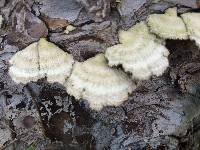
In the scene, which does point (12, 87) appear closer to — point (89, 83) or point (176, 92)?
point (89, 83)

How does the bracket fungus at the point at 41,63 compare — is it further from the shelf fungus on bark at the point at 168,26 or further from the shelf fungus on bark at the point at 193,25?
the shelf fungus on bark at the point at 193,25

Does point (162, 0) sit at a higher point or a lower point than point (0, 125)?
higher

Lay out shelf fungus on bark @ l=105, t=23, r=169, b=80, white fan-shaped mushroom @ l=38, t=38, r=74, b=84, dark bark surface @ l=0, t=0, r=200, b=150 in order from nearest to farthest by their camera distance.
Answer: shelf fungus on bark @ l=105, t=23, r=169, b=80 → white fan-shaped mushroom @ l=38, t=38, r=74, b=84 → dark bark surface @ l=0, t=0, r=200, b=150

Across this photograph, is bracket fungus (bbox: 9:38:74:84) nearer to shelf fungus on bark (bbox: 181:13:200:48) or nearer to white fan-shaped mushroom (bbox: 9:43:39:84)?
white fan-shaped mushroom (bbox: 9:43:39:84)

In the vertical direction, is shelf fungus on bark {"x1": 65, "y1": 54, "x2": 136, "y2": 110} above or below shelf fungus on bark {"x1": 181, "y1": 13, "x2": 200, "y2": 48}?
below

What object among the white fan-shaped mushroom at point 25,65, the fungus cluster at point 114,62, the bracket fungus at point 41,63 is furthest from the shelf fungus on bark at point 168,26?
the white fan-shaped mushroom at point 25,65

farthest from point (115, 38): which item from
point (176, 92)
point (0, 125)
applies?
point (0, 125)

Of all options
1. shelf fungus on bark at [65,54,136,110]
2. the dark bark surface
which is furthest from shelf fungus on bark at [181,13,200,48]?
shelf fungus on bark at [65,54,136,110]
